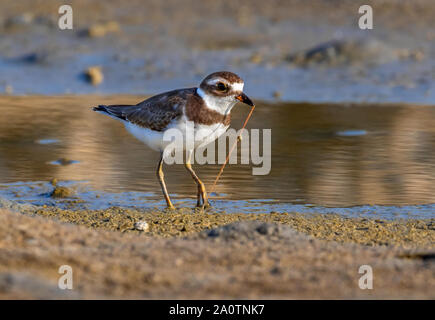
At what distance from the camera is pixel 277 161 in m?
8.27

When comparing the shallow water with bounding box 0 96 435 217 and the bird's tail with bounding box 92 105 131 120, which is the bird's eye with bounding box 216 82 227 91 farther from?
the bird's tail with bounding box 92 105 131 120

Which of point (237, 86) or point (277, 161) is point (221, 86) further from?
point (277, 161)

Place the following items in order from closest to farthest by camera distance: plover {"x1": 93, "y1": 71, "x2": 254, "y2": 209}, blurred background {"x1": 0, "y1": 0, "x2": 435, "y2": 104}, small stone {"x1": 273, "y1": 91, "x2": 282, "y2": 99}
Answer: plover {"x1": 93, "y1": 71, "x2": 254, "y2": 209}
small stone {"x1": 273, "y1": 91, "x2": 282, "y2": 99}
blurred background {"x1": 0, "y1": 0, "x2": 435, "y2": 104}

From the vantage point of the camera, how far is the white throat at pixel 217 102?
6.46m

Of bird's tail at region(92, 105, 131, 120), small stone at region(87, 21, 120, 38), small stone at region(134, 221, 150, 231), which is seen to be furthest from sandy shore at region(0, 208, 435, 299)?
small stone at region(87, 21, 120, 38)

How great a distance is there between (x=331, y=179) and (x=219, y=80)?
1.70 meters

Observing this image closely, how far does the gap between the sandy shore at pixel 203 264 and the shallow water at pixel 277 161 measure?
1646mm

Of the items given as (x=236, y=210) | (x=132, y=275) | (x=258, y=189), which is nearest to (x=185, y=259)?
(x=132, y=275)

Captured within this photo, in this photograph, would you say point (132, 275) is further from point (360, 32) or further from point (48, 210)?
point (360, 32)

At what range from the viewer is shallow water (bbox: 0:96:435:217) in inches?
275

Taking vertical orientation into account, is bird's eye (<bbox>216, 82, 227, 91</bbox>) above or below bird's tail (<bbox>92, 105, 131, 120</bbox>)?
above

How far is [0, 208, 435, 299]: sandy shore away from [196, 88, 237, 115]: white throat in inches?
63.6

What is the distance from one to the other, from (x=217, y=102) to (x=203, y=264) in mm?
2356

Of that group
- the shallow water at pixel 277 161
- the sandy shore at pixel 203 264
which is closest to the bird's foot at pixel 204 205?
the shallow water at pixel 277 161
